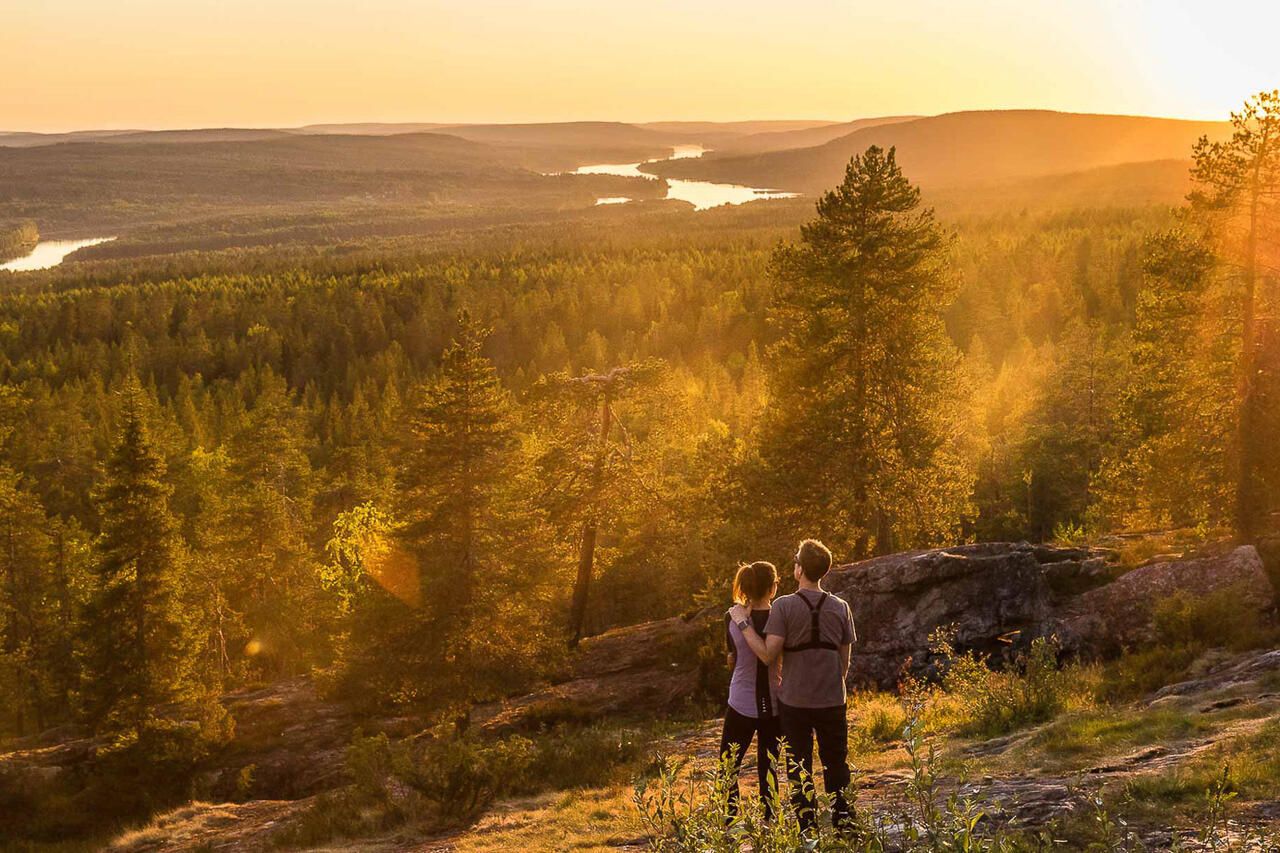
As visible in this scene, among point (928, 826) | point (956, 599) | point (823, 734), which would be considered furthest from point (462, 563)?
point (928, 826)

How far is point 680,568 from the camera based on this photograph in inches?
1326

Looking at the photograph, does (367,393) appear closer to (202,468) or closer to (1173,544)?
(202,468)

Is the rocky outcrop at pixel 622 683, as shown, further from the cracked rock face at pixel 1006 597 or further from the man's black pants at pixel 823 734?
the man's black pants at pixel 823 734

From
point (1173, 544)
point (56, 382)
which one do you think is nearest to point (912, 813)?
point (1173, 544)

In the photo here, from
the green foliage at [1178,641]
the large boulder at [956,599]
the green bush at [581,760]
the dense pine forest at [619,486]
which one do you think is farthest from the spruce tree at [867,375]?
the green bush at [581,760]

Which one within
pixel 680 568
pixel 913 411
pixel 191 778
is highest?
pixel 913 411

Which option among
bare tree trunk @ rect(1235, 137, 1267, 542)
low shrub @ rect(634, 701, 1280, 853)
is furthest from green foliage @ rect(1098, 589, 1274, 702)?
low shrub @ rect(634, 701, 1280, 853)

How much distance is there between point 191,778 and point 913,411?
23942 millimetres

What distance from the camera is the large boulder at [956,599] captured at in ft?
57.5

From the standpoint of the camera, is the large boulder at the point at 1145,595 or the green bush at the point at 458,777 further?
the large boulder at the point at 1145,595

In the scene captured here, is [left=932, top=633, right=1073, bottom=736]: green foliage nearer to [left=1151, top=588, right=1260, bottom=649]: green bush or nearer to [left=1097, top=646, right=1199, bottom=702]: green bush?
[left=1097, top=646, right=1199, bottom=702]: green bush

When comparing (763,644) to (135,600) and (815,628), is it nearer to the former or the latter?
(815,628)

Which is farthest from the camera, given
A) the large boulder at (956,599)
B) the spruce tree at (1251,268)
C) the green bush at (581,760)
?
the spruce tree at (1251,268)

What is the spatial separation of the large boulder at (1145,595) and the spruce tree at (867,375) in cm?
664
